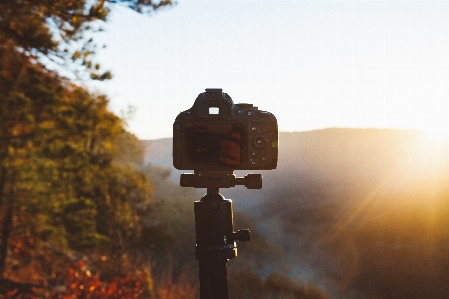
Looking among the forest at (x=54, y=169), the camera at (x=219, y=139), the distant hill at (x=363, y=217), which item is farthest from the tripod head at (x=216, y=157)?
the distant hill at (x=363, y=217)

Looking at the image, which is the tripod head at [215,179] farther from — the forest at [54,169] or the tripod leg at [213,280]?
the forest at [54,169]

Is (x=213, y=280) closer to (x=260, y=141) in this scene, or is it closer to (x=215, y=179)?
(x=215, y=179)

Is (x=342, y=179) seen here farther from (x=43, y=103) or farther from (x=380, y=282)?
(x=43, y=103)

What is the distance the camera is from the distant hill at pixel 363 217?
23.0m

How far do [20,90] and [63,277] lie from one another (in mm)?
3703

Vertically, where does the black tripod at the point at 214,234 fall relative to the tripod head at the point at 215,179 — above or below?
Result: below

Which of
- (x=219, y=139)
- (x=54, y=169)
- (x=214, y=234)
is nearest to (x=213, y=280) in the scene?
(x=214, y=234)

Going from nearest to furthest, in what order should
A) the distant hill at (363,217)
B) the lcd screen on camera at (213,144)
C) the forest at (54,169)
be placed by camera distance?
1. the lcd screen on camera at (213,144)
2. the forest at (54,169)
3. the distant hill at (363,217)

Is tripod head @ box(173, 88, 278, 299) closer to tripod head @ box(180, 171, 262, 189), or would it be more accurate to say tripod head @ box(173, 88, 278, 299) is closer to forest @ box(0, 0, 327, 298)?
tripod head @ box(180, 171, 262, 189)

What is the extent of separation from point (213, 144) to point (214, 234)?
1.70 ft

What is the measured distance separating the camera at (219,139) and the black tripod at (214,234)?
0.08 meters

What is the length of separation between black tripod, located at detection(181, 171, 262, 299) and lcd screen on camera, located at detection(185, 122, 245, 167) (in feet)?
0.32

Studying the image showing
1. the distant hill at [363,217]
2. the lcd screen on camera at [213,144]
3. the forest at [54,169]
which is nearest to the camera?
the lcd screen on camera at [213,144]

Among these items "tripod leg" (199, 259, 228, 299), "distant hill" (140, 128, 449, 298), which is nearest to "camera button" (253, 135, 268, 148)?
"tripod leg" (199, 259, 228, 299)
